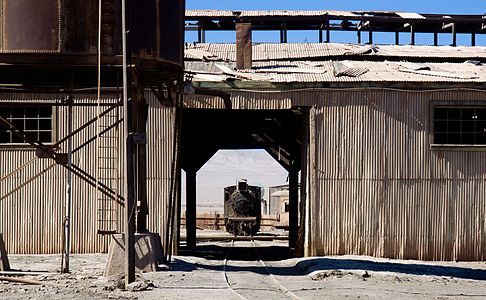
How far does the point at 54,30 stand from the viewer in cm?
1702

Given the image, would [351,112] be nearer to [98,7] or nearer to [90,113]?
[90,113]

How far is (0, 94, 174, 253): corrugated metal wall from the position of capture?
909 inches

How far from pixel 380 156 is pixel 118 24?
29.7ft

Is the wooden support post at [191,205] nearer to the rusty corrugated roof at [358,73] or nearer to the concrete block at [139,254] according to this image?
the rusty corrugated roof at [358,73]

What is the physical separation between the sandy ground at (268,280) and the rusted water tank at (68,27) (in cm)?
464

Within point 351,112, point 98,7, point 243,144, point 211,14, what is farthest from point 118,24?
point 211,14

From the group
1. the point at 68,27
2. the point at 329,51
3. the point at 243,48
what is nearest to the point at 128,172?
the point at 68,27

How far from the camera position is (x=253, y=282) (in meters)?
18.0

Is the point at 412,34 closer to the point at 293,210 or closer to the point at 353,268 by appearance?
the point at 293,210

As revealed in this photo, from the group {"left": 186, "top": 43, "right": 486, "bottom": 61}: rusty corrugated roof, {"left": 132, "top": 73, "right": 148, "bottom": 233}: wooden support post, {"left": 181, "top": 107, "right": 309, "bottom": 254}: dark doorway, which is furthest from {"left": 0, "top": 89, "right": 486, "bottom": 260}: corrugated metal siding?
{"left": 186, "top": 43, "right": 486, "bottom": 61}: rusty corrugated roof

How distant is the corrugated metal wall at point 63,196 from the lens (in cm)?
2309

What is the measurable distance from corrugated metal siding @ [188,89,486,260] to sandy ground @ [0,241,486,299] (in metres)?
0.69

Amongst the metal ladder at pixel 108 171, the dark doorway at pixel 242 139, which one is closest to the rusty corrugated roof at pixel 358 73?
the dark doorway at pixel 242 139

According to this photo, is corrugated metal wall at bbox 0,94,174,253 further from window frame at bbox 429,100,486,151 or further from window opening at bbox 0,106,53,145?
window frame at bbox 429,100,486,151
